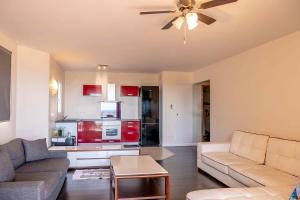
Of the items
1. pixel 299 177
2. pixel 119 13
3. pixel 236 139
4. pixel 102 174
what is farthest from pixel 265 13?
pixel 102 174

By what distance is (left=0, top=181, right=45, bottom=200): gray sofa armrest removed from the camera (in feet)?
7.23

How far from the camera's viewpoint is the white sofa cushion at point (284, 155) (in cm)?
312

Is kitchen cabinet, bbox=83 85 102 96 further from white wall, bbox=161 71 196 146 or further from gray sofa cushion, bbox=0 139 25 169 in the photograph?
gray sofa cushion, bbox=0 139 25 169

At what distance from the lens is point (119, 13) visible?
9.48ft

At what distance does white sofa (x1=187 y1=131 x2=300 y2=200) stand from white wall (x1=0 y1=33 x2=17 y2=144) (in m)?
3.29

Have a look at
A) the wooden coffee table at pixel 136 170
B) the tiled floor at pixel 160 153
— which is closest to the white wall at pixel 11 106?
the wooden coffee table at pixel 136 170

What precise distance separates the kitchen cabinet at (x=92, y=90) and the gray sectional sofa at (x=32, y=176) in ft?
12.7

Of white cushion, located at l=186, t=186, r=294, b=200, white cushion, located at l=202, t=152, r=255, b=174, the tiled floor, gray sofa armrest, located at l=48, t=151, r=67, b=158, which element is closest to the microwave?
the tiled floor

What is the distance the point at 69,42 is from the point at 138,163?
2464 mm

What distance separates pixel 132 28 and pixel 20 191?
8.13ft

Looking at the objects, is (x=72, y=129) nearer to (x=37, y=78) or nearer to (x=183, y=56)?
(x=37, y=78)

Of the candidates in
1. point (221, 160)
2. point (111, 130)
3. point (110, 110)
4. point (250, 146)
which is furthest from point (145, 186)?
point (110, 110)

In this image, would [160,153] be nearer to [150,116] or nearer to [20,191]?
[150,116]

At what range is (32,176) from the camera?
2.90 meters
